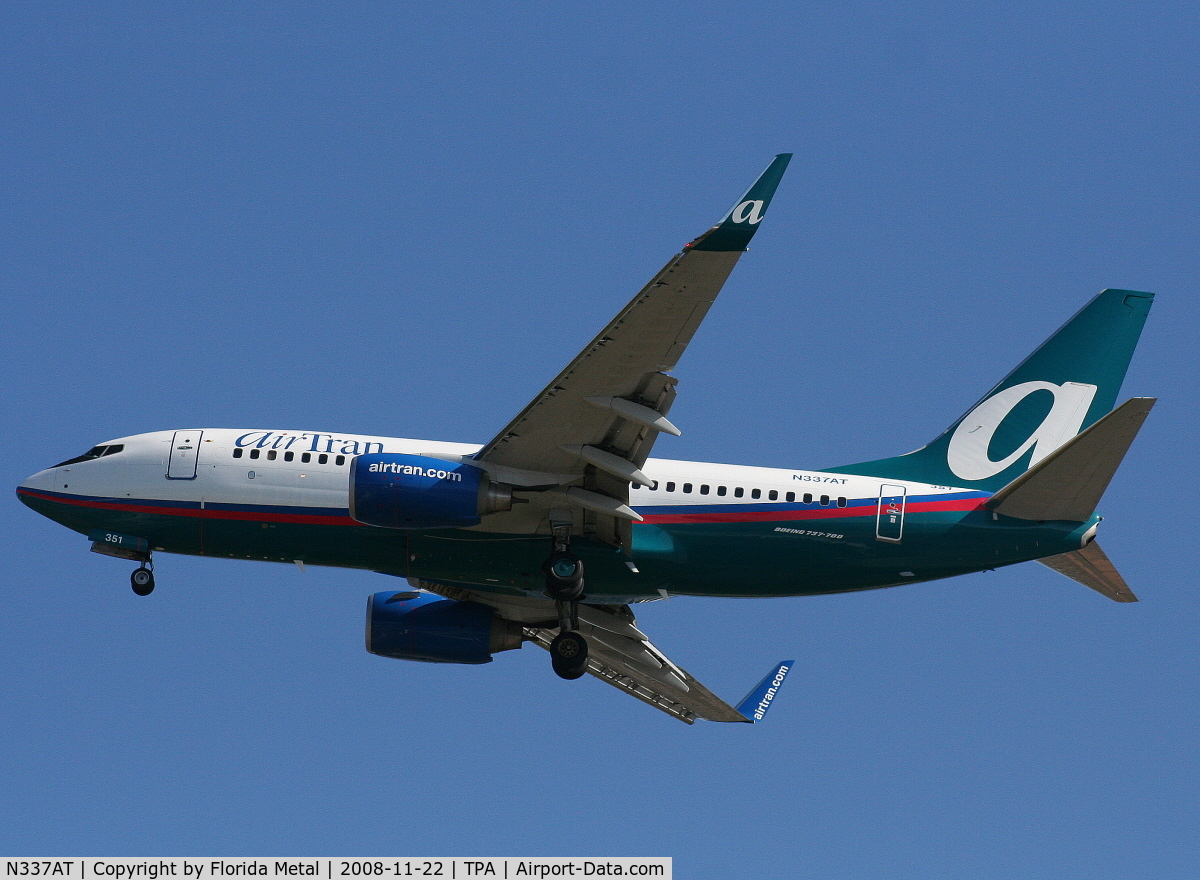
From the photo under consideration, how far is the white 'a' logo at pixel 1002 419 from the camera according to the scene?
122ft

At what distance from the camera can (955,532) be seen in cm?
3509

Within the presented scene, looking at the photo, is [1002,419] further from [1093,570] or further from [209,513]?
[209,513]

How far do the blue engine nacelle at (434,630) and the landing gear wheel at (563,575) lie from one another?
193 inches

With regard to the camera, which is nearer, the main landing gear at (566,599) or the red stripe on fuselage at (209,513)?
the main landing gear at (566,599)

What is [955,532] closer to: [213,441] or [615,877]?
[615,877]

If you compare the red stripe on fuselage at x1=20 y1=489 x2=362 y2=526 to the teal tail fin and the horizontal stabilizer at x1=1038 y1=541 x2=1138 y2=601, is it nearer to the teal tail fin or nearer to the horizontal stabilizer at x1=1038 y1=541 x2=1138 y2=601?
the teal tail fin

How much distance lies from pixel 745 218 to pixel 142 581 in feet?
57.4

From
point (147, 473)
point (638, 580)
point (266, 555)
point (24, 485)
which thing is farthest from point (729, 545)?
point (24, 485)

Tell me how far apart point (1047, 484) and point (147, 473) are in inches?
802

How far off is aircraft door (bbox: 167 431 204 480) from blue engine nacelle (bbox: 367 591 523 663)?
20.0 ft

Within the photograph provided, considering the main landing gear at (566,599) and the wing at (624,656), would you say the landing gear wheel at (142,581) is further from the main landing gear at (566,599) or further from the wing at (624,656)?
the main landing gear at (566,599)

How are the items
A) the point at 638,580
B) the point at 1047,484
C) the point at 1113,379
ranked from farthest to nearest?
the point at 1113,379 < the point at 638,580 < the point at 1047,484

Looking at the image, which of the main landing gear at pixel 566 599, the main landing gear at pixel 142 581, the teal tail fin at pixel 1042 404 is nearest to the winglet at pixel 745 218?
the main landing gear at pixel 566 599

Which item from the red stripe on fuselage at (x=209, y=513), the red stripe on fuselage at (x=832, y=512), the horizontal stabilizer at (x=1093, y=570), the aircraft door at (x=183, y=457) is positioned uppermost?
the aircraft door at (x=183, y=457)
